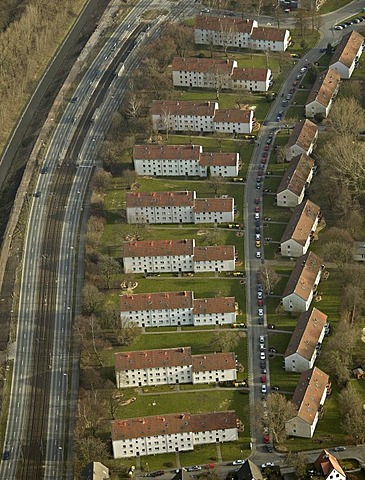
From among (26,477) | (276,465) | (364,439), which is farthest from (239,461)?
(26,477)

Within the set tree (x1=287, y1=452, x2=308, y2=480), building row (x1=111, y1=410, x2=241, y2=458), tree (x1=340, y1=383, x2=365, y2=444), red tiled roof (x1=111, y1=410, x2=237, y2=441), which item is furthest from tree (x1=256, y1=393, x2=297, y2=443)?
tree (x1=340, y1=383, x2=365, y2=444)

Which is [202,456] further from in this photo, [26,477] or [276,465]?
[26,477]

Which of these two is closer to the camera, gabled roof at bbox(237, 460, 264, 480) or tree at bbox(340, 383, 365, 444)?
gabled roof at bbox(237, 460, 264, 480)

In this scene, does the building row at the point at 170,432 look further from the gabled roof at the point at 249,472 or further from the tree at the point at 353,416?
the tree at the point at 353,416

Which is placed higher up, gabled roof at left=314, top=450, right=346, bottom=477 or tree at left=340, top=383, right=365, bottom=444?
tree at left=340, top=383, right=365, bottom=444

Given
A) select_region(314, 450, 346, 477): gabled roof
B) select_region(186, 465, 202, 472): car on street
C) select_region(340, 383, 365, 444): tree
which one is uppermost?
select_region(340, 383, 365, 444): tree

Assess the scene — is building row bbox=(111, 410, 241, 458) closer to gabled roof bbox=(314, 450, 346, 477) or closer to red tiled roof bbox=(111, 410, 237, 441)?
red tiled roof bbox=(111, 410, 237, 441)
